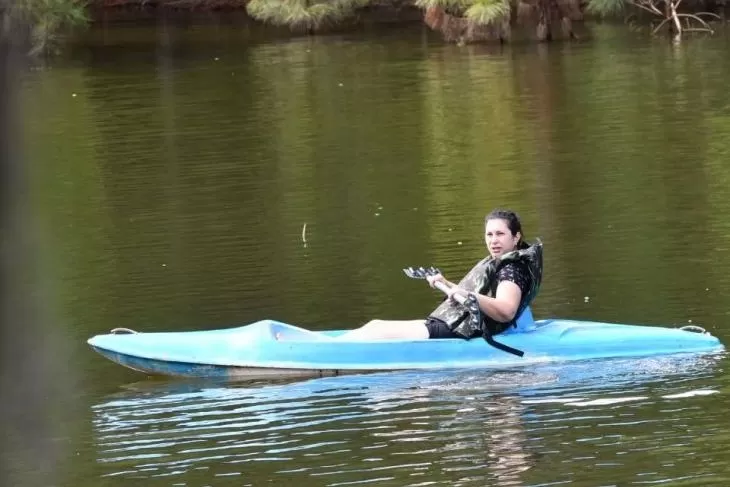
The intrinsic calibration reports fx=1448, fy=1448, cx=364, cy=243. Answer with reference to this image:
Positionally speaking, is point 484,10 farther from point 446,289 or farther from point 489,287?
point 446,289

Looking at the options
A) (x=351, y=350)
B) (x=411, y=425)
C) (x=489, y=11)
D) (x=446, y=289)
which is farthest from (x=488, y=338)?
(x=489, y=11)

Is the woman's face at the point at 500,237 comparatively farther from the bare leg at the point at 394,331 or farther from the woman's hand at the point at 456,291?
the bare leg at the point at 394,331

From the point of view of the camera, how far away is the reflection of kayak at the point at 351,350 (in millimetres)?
7734

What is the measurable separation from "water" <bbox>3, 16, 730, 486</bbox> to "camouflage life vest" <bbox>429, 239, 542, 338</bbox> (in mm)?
263

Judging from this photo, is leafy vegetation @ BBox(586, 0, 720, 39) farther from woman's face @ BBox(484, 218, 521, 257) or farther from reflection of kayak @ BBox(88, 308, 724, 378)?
woman's face @ BBox(484, 218, 521, 257)

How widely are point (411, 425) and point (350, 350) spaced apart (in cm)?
105

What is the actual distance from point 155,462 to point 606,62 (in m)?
24.3

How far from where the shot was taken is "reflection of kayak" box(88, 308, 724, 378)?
773cm

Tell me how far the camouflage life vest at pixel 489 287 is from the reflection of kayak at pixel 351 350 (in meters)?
0.07

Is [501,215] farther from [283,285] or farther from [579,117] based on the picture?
[579,117]

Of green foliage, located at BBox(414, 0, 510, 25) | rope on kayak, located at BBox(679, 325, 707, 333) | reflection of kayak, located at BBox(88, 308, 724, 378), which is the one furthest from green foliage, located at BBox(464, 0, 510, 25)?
reflection of kayak, located at BBox(88, 308, 724, 378)

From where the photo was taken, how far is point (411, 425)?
6.78 m

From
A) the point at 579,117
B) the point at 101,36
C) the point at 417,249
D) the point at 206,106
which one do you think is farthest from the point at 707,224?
the point at 101,36

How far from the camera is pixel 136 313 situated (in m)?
10.1
